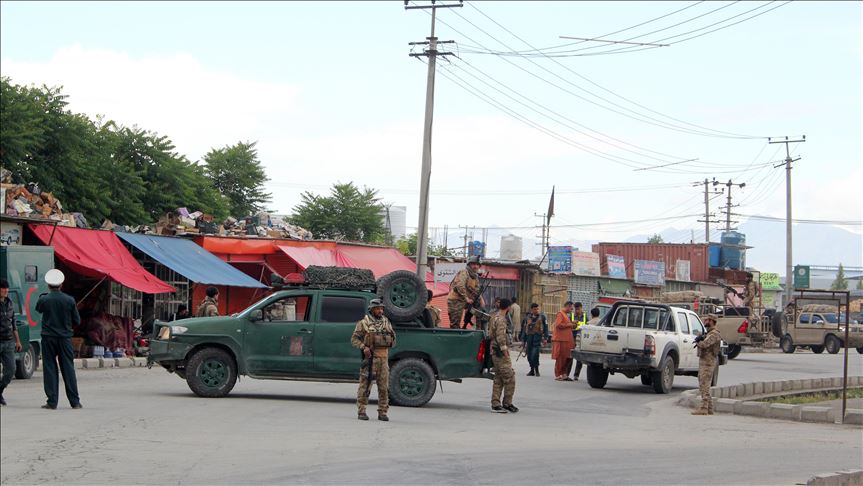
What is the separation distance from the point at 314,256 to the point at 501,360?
797 inches

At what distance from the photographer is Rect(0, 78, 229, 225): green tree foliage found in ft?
100

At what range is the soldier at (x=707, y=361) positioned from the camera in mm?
18156

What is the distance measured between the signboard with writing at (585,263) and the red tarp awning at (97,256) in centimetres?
2942

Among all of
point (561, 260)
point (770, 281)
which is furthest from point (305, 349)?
point (770, 281)

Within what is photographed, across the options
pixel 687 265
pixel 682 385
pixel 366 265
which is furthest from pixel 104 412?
pixel 687 265

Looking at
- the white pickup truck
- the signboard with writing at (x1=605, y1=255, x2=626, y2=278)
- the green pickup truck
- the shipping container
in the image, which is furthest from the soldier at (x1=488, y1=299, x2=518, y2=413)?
the shipping container

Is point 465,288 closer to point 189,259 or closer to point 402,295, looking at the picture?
point 402,295

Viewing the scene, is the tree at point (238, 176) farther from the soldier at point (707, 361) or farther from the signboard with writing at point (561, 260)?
the soldier at point (707, 361)

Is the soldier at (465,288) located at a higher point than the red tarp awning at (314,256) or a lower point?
lower

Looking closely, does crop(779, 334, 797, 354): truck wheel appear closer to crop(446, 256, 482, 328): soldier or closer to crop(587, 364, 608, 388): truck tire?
crop(587, 364, 608, 388): truck tire

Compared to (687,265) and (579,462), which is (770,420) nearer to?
(579,462)

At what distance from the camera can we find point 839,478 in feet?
36.4

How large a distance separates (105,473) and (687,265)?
62.8 meters

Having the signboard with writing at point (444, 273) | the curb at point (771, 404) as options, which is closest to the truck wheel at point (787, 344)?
the signboard with writing at point (444, 273)
